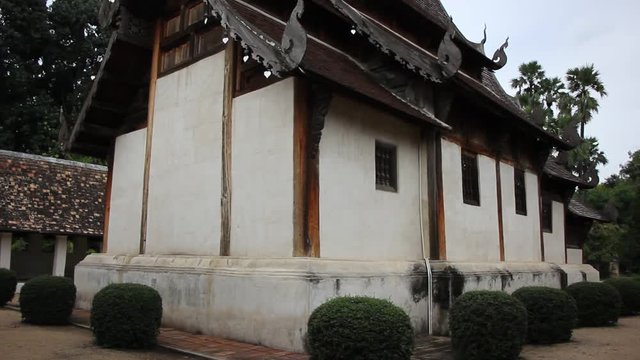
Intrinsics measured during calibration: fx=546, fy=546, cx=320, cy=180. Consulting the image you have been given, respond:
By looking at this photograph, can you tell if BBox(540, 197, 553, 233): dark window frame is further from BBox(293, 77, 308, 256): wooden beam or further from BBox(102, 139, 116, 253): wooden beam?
BBox(102, 139, 116, 253): wooden beam

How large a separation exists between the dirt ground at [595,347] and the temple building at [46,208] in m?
16.7

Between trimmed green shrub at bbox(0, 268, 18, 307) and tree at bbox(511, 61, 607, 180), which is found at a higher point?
tree at bbox(511, 61, 607, 180)

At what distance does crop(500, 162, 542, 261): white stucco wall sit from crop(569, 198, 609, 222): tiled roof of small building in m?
5.83

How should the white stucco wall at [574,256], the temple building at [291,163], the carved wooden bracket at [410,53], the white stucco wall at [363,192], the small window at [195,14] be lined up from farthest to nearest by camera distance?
1. the white stucco wall at [574,256]
2. the small window at [195,14]
3. the carved wooden bracket at [410,53]
4. the white stucco wall at [363,192]
5. the temple building at [291,163]

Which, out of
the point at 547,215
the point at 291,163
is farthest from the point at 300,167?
the point at 547,215

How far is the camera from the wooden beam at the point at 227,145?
9312 millimetres

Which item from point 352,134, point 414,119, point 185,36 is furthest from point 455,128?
point 185,36

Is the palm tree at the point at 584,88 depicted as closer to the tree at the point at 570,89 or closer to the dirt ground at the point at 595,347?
the tree at the point at 570,89

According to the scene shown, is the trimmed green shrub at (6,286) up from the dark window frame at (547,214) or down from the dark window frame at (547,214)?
down

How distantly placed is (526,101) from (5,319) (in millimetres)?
34286

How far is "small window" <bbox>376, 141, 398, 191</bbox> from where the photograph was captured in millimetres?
9924

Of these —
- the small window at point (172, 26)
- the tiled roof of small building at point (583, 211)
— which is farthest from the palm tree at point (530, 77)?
the small window at point (172, 26)

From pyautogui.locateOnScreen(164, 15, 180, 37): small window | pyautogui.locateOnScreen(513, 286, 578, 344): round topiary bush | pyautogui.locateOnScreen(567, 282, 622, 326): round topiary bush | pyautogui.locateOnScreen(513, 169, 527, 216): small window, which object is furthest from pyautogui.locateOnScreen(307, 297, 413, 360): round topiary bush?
pyautogui.locateOnScreen(513, 169, 527, 216): small window

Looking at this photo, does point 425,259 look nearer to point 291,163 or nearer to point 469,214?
point 469,214
